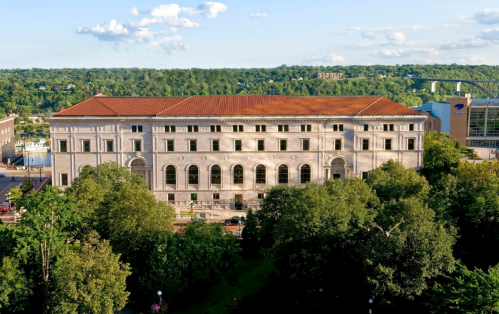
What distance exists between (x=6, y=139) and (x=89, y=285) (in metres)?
127

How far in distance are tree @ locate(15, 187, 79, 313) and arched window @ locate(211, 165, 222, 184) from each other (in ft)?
135

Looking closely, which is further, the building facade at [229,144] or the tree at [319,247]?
the building facade at [229,144]

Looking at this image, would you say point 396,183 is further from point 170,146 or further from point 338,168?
point 170,146

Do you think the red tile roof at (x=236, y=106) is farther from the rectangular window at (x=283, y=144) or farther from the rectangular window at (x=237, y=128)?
the rectangular window at (x=283, y=144)

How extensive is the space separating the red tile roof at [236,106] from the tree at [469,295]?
52.3 meters

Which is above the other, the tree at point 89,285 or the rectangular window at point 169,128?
the rectangular window at point 169,128

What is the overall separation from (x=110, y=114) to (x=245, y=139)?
22067mm

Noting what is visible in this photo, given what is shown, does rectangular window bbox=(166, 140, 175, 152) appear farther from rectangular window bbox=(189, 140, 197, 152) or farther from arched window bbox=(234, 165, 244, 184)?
arched window bbox=(234, 165, 244, 184)

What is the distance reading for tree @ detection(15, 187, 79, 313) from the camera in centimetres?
5244

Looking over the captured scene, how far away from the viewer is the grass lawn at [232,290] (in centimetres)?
5803

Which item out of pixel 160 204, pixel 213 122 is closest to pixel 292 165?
pixel 213 122

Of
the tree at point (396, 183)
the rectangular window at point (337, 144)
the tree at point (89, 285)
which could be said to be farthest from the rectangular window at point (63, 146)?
the tree at point (396, 183)

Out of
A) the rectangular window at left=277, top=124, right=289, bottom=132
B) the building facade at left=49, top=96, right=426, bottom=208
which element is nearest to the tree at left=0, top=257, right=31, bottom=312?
the building facade at left=49, top=96, right=426, bottom=208

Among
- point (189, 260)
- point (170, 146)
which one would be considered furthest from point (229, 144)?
point (189, 260)
